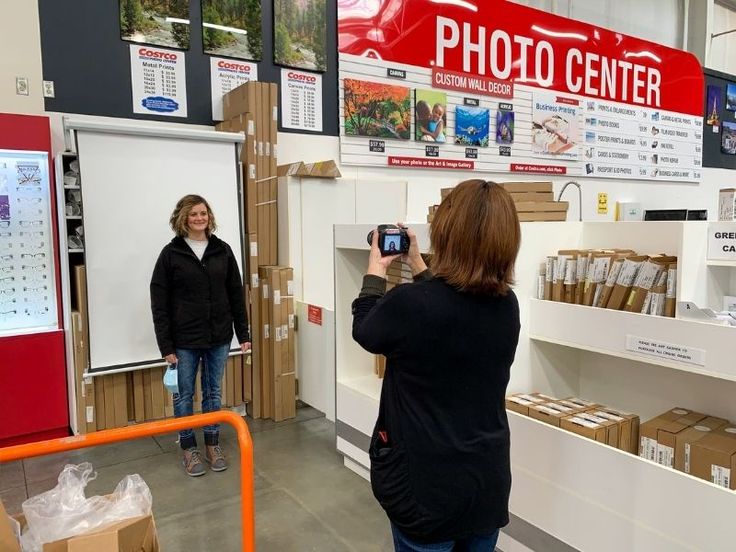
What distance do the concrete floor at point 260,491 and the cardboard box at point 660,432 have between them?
1168 mm

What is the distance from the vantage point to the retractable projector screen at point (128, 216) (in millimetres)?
3676

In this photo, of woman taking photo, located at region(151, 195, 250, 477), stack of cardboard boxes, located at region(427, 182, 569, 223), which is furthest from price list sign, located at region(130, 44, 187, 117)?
stack of cardboard boxes, located at region(427, 182, 569, 223)

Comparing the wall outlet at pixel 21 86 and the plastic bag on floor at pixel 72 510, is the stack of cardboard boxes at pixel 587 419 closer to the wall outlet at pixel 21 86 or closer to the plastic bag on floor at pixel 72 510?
the plastic bag on floor at pixel 72 510

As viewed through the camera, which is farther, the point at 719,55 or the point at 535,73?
the point at 719,55

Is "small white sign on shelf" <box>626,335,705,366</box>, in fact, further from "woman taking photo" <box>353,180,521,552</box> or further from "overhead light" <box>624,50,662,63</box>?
"overhead light" <box>624,50,662,63</box>

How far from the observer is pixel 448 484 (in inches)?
55.0

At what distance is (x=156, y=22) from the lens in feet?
13.6

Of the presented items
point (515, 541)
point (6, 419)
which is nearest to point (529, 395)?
point (515, 541)

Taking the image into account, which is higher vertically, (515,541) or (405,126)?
(405,126)

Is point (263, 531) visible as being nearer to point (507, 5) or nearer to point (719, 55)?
point (507, 5)

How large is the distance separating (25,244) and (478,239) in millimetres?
3384

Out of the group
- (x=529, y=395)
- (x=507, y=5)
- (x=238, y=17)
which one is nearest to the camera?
(x=529, y=395)

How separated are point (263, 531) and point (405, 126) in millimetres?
3810

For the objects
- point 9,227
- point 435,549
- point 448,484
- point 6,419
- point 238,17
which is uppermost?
point 238,17
